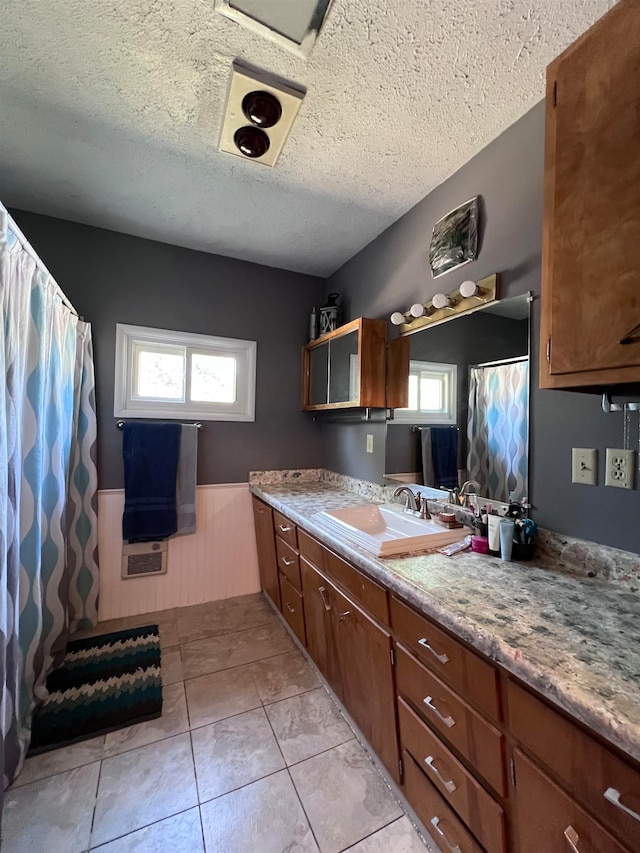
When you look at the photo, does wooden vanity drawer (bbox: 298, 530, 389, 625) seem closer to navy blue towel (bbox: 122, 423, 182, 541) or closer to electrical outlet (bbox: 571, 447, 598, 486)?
electrical outlet (bbox: 571, 447, 598, 486)

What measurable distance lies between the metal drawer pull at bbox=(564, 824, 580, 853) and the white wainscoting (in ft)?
7.40

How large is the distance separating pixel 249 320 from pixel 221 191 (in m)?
0.92

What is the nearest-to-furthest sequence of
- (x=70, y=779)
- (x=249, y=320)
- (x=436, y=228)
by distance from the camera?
(x=70, y=779), (x=436, y=228), (x=249, y=320)

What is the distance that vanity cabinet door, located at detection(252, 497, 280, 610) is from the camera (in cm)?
222

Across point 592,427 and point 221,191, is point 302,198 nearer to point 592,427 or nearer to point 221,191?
point 221,191

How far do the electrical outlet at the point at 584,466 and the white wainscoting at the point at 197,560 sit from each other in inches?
82.2

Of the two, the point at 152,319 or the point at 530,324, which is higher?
the point at 152,319

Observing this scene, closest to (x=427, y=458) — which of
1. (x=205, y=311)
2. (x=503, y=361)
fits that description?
(x=503, y=361)

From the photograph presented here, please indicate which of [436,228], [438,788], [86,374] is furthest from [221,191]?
[438,788]

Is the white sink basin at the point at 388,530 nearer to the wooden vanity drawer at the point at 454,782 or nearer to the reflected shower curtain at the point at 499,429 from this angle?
the reflected shower curtain at the point at 499,429

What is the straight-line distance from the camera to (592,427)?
1.12 m

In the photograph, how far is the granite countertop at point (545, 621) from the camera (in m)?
0.59

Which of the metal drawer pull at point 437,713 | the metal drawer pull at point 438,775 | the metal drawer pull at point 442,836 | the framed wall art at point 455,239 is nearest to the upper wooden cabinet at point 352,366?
the framed wall art at point 455,239

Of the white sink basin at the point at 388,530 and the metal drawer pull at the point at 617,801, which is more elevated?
the white sink basin at the point at 388,530
